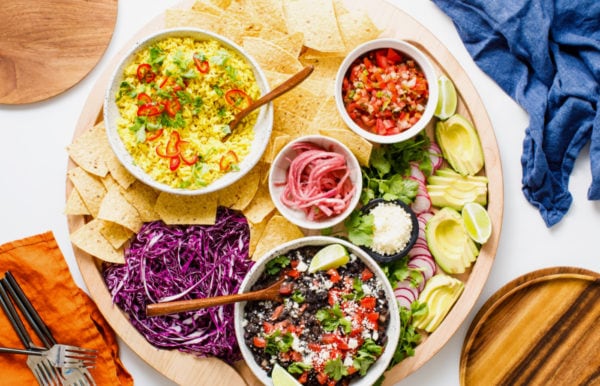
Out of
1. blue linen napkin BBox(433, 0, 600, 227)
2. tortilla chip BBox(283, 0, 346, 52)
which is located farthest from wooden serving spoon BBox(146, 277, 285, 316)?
blue linen napkin BBox(433, 0, 600, 227)

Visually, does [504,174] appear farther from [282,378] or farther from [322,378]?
[282,378]

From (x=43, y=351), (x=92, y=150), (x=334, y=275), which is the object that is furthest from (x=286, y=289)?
(x=43, y=351)

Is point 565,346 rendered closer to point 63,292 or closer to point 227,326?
point 227,326

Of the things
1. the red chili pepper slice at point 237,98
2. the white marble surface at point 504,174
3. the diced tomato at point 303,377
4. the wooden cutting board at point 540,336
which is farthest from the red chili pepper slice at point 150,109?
the wooden cutting board at point 540,336

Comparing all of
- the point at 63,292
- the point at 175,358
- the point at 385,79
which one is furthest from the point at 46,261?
the point at 385,79

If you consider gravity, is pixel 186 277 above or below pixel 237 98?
below

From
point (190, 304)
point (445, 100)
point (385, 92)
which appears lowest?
point (190, 304)

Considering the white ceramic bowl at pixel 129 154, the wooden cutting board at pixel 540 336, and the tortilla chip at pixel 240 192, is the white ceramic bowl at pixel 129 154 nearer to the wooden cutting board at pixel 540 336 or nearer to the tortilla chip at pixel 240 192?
the tortilla chip at pixel 240 192
